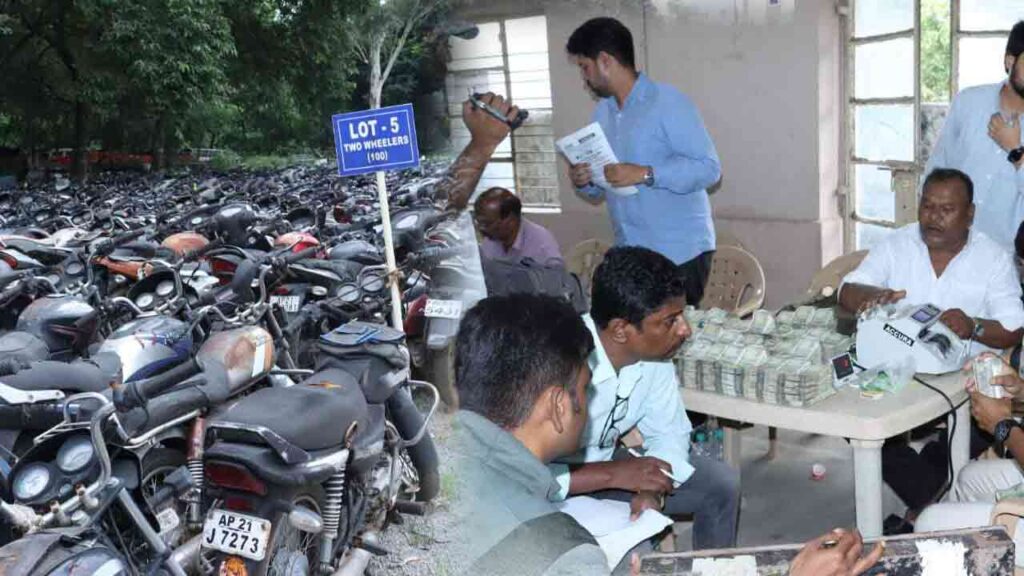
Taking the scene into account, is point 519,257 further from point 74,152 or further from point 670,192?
point 74,152

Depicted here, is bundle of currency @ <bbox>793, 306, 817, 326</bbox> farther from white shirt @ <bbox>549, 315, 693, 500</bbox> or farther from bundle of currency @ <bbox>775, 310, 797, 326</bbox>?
white shirt @ <bbox>549, 315, 693, 500</bbox>

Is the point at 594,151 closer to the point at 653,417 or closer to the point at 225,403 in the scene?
the point at 653,417

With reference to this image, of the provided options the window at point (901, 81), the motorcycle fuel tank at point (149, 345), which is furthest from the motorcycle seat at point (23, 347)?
the window at point (901, 81)

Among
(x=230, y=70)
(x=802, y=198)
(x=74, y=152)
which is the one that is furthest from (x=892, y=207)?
(x=74, y=152)

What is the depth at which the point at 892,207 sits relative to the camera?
4.45 metres

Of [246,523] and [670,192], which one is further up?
[670,192]

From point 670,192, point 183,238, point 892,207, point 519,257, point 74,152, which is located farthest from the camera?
→ point 74,152

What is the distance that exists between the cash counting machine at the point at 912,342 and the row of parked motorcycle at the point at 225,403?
4.07 feet

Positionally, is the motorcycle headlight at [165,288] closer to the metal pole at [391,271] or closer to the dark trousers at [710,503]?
the metal pole at [391,271]

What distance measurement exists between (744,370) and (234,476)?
46.3 inches

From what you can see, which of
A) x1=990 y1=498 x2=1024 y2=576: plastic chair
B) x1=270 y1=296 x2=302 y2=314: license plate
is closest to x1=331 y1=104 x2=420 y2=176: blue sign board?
x1=270 y1=296 x2=302 y2=314: license plate

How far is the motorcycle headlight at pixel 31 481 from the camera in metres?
2.00

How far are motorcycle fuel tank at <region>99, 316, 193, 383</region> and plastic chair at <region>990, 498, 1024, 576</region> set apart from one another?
218 cm

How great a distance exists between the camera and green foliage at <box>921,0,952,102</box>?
4.01 metres
